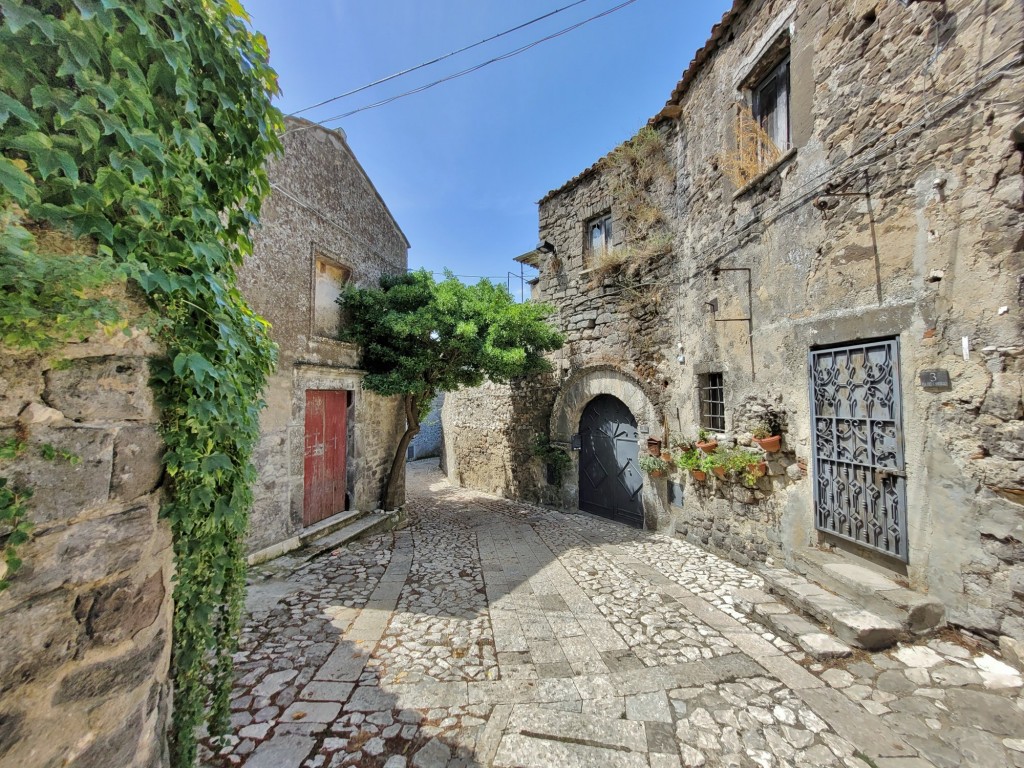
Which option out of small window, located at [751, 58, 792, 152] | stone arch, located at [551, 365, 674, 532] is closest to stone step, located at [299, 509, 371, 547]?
stone arch, located at [551, 365, 674, 532]

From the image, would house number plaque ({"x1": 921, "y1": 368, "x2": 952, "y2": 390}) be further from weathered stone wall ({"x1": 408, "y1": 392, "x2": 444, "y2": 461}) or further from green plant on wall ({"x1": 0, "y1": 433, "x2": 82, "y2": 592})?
weathered stone wall ({"x1": 408, "y1": 392, "x2": 444, "y2": 461})

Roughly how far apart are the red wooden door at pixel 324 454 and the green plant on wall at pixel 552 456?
3.60m

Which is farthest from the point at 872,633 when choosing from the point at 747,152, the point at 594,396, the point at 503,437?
the point at 503,437

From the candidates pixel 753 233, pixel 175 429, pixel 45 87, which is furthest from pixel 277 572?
pixel 753 233

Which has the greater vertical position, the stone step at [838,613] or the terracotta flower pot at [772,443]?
the terracotta flower pot at [772,443]

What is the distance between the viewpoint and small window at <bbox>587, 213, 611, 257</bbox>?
7789mm

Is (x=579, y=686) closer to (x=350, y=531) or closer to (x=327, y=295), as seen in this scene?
(x=350, y=531)

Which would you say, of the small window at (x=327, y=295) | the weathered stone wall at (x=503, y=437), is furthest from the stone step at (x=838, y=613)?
the small window at (x=327, y=295)

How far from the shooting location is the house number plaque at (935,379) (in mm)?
2945

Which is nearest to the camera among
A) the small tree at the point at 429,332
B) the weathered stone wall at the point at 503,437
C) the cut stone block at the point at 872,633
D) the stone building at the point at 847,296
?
the stone building at the point at 847,296

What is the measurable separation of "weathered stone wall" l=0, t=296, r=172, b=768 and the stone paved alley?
4.38ft

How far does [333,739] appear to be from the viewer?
2271 mm

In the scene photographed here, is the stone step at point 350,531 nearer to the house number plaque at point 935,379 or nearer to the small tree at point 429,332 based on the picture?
the small tree at point 429,332

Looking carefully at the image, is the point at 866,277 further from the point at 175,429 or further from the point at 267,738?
the point at 267,738
